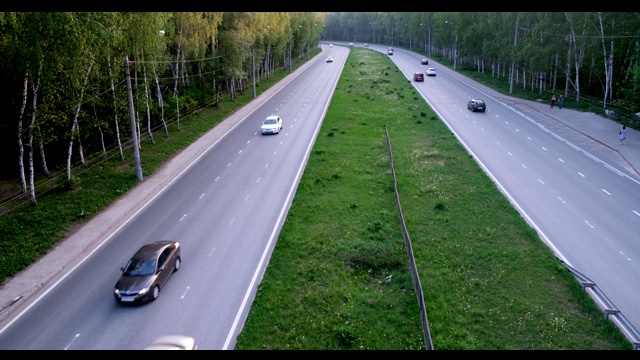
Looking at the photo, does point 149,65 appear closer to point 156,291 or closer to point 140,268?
point 140,268

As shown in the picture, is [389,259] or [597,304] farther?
[389,259]

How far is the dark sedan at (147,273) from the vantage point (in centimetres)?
1578

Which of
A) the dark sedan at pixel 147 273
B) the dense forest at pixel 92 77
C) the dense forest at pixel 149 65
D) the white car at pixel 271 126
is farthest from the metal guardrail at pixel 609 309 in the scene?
the white car at pixel 271 126

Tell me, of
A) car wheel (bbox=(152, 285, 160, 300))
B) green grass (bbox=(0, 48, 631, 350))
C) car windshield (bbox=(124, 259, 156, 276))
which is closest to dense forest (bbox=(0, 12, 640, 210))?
green grass (bbox=(0, 48, 631, 350))

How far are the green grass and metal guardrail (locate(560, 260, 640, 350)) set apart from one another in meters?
0.26

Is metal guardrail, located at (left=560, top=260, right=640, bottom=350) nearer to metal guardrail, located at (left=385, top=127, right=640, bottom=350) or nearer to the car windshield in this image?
metal guardrail, located at (left=385, top=127, right=640, bottom=350)

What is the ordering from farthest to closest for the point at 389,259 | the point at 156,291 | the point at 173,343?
the point at 389,259 < the point at 156,291 < the point at 173,343

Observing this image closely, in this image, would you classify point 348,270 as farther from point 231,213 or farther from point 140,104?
point 140,104

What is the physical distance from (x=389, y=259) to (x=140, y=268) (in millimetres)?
9034

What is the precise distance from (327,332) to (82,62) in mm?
19880

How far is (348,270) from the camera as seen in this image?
698 inches

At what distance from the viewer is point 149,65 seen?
32719 mm

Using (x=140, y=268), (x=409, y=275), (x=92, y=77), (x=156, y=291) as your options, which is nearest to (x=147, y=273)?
(x=140, y=268)

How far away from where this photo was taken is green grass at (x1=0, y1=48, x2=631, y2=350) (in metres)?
13.9
